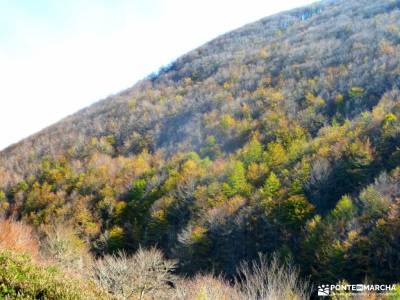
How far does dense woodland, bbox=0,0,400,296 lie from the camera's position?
33.8m

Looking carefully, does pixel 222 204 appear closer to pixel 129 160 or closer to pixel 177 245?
Result: pixel 177 245

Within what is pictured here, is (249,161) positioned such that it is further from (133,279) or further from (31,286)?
(31,286)

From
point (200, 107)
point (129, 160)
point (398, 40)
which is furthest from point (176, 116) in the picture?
point (398, 40)

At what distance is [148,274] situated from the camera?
1134 inches

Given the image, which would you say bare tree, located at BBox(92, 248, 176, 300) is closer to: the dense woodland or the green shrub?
the dense woodland

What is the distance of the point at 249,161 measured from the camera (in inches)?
2002

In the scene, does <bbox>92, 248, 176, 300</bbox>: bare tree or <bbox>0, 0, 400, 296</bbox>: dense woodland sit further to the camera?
<bbox>0, 0, 400, 296</bbox>: dense woodland

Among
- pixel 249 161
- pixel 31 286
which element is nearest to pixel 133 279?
pixel 31 286

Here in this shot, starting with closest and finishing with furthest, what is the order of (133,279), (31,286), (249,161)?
(31,286)
(133,279)
(249,161)

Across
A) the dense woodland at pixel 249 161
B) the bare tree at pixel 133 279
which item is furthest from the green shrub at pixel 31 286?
the dense woodland at pixel 249 161

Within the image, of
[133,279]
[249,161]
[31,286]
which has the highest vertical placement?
[31,286]

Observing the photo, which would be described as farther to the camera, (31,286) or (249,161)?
(249,161)

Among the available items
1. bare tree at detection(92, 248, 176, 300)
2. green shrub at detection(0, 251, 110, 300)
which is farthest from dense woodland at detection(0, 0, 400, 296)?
green shrub at detection(0, 251, 110, 300)

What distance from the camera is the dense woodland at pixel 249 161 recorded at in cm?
3378
